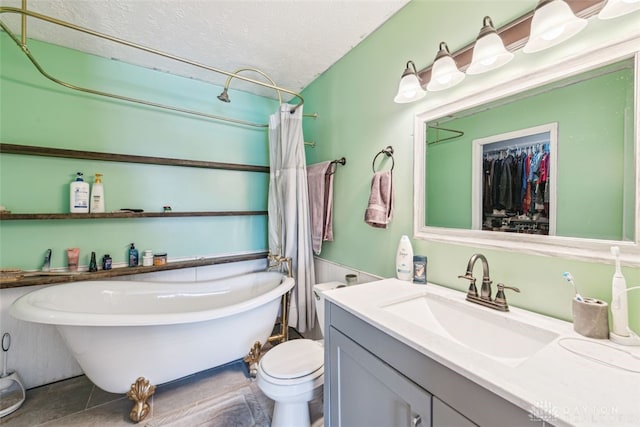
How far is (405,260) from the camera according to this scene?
1.30m

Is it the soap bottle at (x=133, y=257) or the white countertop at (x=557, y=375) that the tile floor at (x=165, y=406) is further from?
the white countertop at (x=557, y=375)

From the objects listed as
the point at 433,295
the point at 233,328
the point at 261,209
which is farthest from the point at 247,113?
the point at 433,295

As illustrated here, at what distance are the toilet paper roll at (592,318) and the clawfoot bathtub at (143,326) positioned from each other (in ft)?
4.95

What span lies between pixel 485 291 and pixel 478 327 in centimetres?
14

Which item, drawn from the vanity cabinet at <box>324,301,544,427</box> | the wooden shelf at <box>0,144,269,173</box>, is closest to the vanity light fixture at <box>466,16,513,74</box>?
the vanity cabinet at <box>324,301,544,427</box>

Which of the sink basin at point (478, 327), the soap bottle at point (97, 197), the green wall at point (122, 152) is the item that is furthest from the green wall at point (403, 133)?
the soap bottle at point (97, 197)

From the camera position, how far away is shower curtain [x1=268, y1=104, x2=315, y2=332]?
2082 mm

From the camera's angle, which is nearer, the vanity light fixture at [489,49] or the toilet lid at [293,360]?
the vanity light fixture at [489,49]

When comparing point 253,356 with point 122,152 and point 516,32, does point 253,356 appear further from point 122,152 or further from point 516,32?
point 516,32

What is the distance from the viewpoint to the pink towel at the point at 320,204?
197 cm

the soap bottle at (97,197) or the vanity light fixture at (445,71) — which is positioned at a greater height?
the vanity light fixture at (445,71)

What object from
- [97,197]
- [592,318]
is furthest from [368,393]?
[97,197]

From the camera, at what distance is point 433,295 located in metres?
1.10

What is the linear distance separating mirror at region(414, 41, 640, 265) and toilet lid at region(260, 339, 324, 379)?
91 centimetres
